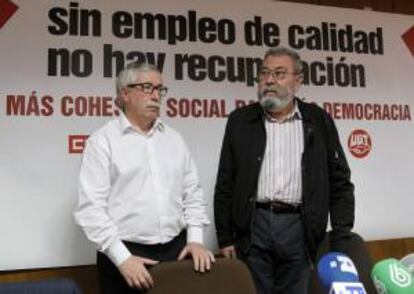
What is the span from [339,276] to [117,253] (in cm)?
80

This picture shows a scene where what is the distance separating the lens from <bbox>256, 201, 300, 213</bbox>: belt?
2055mm

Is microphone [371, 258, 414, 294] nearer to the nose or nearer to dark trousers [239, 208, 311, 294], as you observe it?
dark trousers [239, 208, 311, 294]

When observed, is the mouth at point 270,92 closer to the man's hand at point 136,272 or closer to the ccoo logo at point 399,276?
the man's hand at point 136,272

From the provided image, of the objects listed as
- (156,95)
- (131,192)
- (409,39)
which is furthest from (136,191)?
(409,39)

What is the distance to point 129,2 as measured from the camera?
8.45 ft

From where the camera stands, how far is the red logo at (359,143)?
2.96 m

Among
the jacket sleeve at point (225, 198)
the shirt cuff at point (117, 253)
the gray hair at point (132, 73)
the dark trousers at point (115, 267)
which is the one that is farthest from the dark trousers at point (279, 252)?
the gray hair at point (132, 73)

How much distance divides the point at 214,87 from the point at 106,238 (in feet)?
4.05

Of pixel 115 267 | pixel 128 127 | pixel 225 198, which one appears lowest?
pixel 115 267

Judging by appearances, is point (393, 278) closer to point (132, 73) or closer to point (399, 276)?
point (399, 276)

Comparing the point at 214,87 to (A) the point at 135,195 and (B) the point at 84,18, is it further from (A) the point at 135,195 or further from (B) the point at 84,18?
(A) the point at 135,195

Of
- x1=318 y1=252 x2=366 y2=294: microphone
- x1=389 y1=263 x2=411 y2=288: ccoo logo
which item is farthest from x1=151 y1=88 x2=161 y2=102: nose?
x1=389 y1=263 x2=411 y2=288: ccoo logo

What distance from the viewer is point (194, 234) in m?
1.92

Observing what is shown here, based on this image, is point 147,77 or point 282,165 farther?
point 282,165
